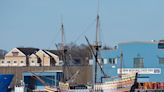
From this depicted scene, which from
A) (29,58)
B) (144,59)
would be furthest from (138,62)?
→ (29,58)

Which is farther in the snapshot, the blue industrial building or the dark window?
the dark window

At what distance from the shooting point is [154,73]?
7138 centimetres

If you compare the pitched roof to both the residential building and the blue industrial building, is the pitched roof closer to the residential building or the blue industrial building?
the residential building

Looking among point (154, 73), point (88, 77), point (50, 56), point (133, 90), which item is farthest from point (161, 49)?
point (50, 56)

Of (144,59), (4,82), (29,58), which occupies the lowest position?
(4,82)

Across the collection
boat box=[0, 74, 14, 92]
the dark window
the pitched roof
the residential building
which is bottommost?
boat box=[0, 74, 14, 92]

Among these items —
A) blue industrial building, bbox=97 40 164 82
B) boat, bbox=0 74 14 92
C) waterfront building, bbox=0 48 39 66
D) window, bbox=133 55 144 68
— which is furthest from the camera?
waterfront building, bbox=0 48 39 66

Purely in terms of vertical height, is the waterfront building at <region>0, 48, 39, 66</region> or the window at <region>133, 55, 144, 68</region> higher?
the waterfront building at <region>0, 48, 39, 66</region>

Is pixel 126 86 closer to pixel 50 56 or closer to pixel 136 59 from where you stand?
pixel 136 59

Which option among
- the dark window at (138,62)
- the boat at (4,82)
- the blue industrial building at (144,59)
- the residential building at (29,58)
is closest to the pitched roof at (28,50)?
the residential building at (29,58)

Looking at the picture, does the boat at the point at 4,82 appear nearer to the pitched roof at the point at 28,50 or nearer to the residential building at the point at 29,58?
the residential building at the point at 29,58

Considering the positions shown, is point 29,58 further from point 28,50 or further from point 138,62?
point 138,62

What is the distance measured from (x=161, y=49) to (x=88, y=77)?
65.5 ft

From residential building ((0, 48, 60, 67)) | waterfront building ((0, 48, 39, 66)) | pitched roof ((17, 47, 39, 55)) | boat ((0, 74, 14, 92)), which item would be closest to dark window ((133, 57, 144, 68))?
boat ((0, 74, 14, 92))
